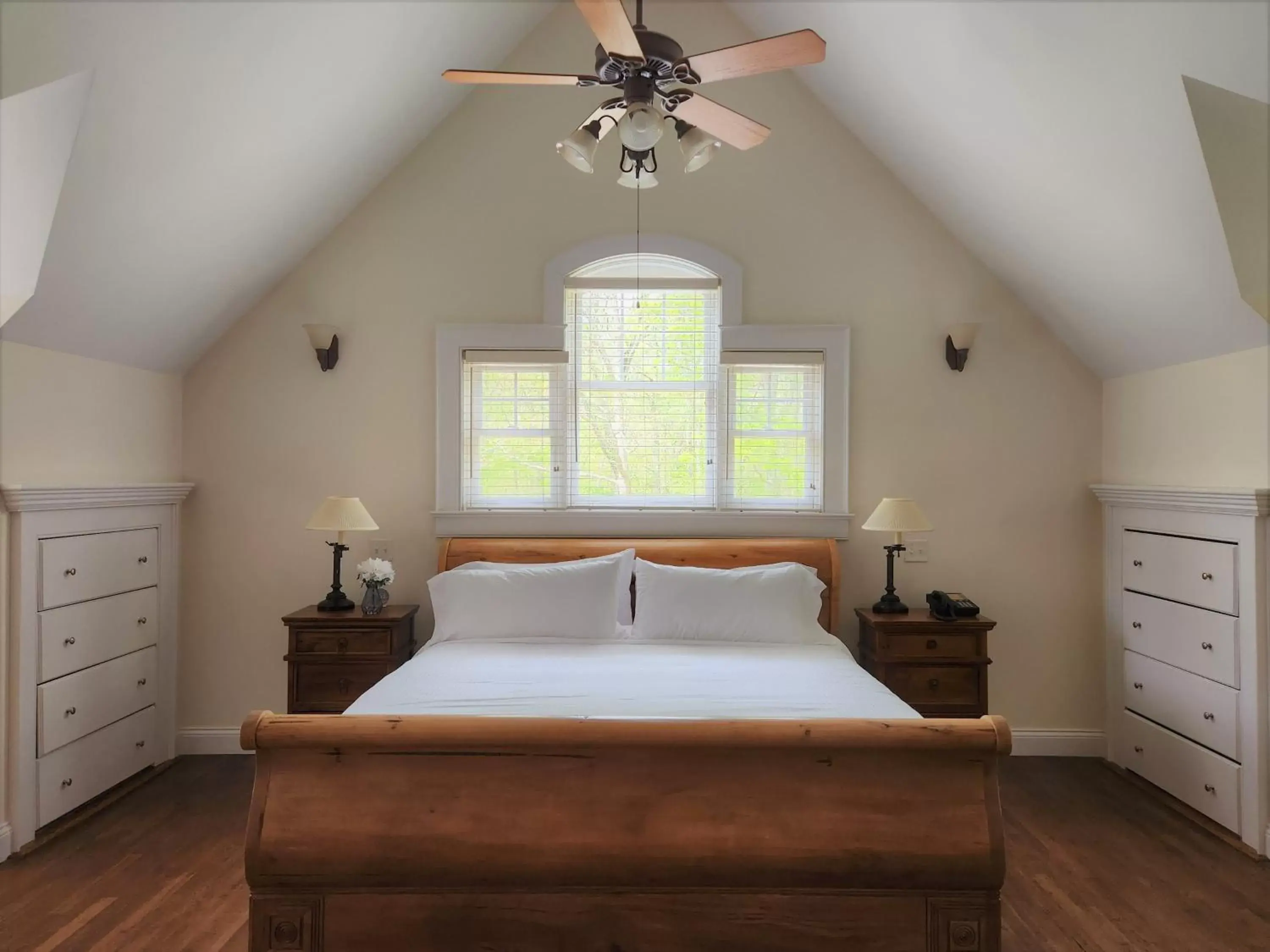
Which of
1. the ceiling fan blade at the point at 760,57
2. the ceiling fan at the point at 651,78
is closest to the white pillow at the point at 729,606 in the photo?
the ceiling fan at the point at 651,78

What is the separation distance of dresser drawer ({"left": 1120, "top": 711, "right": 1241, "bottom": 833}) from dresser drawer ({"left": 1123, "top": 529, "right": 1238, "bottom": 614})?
0.60m

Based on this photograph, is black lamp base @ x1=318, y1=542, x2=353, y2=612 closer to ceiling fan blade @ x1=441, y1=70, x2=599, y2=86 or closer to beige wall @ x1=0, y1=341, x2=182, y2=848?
beige wall @ x1=0, y1=341, x2=182, y2=848

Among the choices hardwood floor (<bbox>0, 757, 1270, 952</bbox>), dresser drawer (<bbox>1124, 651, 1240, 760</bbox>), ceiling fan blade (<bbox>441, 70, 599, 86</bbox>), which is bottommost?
hardwood floor (<bbox>0, 757, 1270, 952</bbox>)

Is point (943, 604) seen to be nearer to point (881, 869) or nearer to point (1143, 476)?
point (1143, 476)

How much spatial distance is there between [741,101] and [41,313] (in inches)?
128

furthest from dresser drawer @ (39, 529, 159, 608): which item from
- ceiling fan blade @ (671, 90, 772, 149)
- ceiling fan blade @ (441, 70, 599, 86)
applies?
ceiling fan blade @ (671, 90, 772, 149)

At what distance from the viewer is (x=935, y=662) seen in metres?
3.59

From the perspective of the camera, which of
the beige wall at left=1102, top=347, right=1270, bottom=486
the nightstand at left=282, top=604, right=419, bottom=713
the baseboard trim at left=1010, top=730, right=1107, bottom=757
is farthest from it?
the baseboard trim at left=1010, top=730, right=1107, bottom=757

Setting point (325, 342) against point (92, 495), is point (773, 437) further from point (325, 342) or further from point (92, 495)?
point (92, 495)

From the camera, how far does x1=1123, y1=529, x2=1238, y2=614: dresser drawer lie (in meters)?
3.14

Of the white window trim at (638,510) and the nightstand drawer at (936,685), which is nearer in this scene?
the nightstand drawer at (936,685)

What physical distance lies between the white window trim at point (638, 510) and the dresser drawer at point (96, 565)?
133cm

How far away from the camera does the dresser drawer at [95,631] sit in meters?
3.10

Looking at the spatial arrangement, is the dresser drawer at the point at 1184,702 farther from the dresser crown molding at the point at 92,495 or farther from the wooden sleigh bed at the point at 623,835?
the dresser crown molding at the point at 92,495
